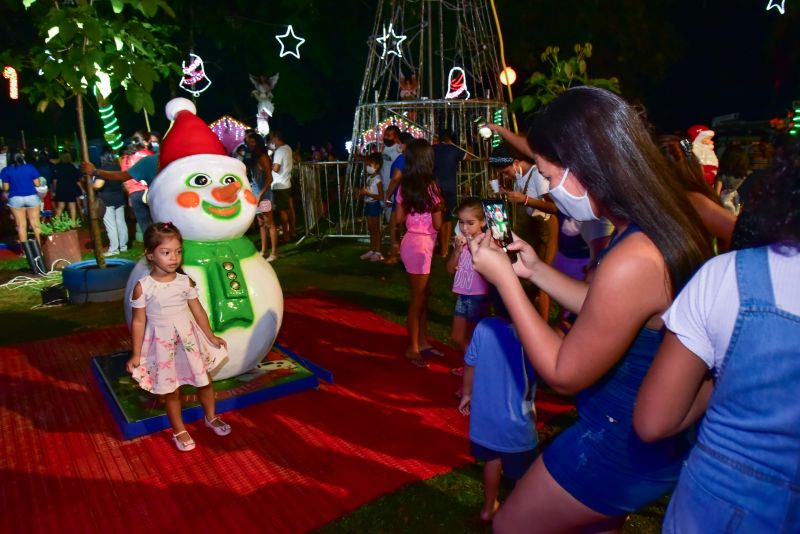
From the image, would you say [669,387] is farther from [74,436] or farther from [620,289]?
[74,436]

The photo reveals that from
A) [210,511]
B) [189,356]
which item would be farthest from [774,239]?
[189,356]

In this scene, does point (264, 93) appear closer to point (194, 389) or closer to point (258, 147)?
point (258, 147)

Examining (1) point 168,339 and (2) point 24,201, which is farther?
(2) point 24,201

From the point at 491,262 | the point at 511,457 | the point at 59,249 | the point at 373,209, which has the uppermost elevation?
the point at 491,262

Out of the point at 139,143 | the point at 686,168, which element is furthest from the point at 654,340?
the point at 139,143

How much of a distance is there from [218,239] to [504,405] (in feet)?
8.50

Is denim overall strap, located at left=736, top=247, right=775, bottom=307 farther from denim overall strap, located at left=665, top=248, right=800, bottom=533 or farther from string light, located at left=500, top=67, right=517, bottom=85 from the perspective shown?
string light, located at left=500, top=67, right=517, bottom=85

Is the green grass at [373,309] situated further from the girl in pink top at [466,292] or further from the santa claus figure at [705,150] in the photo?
the santa claus figure at [705,150]

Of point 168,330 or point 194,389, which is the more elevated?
point 168,330

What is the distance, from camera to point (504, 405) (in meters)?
2.73

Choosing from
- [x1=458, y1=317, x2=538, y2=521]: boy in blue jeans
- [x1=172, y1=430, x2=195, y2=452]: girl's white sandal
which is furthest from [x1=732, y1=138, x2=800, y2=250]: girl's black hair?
[x1=172, y1=430, x2=195, y2=452]: girl's white sandal

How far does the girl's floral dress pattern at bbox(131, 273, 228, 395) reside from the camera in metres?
3.62

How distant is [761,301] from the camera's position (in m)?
1.15

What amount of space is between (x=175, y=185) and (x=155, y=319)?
3.60 feet
